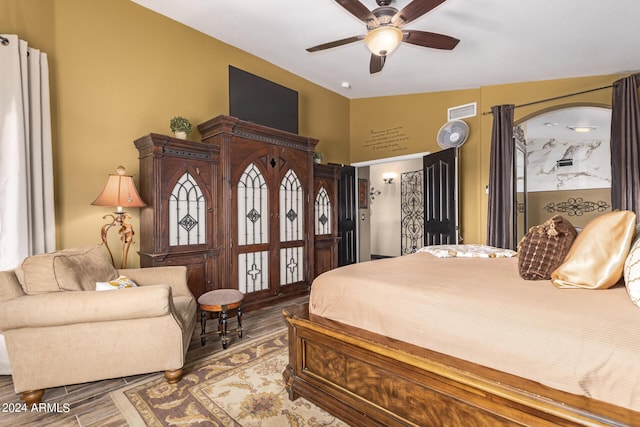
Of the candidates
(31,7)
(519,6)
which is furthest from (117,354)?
(519,6)

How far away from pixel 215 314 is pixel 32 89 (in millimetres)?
2502

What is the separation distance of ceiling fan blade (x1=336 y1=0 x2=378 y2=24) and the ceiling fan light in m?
0.10

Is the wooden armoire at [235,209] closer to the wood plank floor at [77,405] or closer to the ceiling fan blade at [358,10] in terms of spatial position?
the wood plank floor at [77,405]

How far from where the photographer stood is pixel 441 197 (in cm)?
448

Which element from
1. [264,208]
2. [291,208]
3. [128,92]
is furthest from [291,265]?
[128,92]

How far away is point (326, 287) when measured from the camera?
1899 mm

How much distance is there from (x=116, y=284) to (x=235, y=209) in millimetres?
1460

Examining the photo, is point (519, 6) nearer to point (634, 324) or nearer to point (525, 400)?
point (634, 324)

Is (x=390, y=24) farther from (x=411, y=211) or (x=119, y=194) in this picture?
(x=411, y=211)

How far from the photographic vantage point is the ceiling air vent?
14.7 ft

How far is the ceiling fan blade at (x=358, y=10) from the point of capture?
218 centimetres

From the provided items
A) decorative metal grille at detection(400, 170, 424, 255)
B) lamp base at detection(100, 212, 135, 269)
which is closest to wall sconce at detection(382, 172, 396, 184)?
decorative metal grille at detection(400, 170, 424, 255)

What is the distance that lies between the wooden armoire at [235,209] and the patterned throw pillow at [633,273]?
3.08 meters

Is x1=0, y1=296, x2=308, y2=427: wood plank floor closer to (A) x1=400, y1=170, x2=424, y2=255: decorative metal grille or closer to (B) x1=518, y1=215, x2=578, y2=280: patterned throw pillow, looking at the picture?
(B) x1=518, y1=215, x2=578, y2=280: patterned throw pillow
